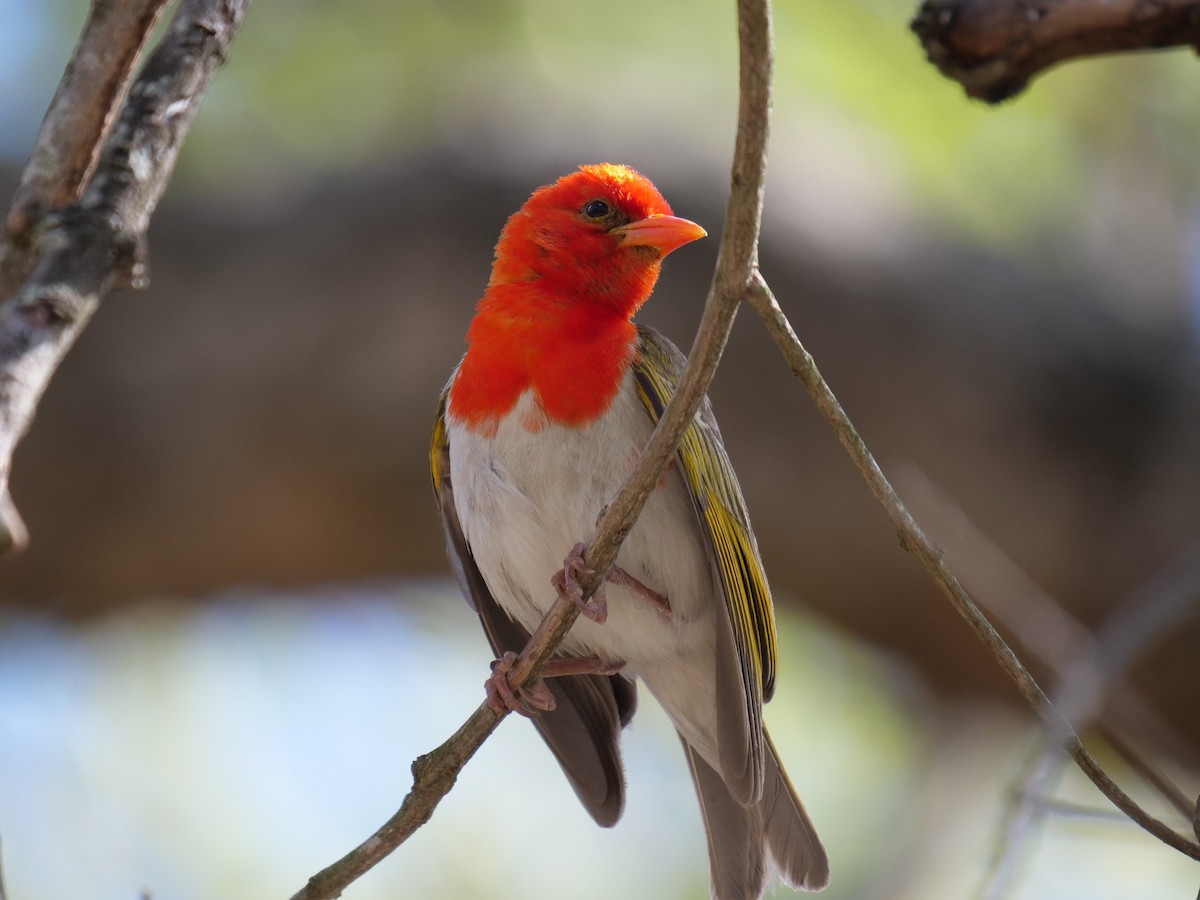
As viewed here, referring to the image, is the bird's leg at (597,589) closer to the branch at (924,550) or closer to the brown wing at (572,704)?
the brown wing at (572,704)

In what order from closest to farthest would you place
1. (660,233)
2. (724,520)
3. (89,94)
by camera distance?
1. (89,94)
2. (724,520)
3. (660,233)

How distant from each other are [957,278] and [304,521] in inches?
125

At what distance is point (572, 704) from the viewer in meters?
4.43

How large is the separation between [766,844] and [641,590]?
871 mm

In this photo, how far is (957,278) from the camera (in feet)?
20.4

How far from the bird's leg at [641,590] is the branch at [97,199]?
6.60 ft

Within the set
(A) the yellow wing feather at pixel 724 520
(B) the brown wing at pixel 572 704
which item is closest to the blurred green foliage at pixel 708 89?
(B) the brown wing at pixel 572 704

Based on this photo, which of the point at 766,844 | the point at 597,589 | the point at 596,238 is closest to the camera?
the point at 597,589

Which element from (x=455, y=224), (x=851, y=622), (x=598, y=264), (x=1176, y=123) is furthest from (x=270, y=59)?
(x=1176, y=123)

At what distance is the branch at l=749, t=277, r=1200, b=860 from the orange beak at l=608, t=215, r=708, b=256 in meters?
1.73

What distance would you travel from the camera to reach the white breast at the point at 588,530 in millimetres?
3826

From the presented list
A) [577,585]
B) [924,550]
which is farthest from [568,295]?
[924,550]

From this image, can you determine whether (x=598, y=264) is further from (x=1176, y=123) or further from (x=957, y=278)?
(x=1176, y=123)

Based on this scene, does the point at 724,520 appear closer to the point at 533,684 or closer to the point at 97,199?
the point at 533,684
